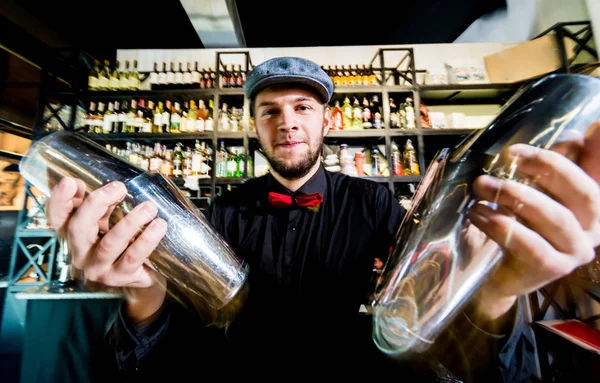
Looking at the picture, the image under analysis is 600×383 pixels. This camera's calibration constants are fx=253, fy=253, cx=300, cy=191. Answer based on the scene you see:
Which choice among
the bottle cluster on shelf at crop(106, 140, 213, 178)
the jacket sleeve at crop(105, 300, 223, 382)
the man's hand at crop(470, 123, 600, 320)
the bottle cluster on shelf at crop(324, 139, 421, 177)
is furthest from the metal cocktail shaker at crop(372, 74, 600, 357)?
the bottle cluster on shelf at crop(106, 140, 213, 178)

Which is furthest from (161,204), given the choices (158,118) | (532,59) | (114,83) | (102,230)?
(532,59)

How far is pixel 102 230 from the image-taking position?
0.41 m

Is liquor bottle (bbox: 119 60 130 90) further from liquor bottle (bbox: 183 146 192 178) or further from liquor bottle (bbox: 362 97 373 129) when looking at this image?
liquor bottle (bbox: 362 97 373 129)

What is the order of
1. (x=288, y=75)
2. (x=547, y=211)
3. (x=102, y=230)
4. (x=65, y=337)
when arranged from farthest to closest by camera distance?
1. (x=65, y=337)
2. (x=288, y=75)
3. (x=102, y=230)
4. (x=547, y=211)

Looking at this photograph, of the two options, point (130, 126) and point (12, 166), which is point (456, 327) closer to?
point (130, 126)

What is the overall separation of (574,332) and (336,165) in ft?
6.17

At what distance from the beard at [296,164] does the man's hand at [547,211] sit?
792mm

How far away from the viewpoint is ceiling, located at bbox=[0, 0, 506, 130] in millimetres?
2648

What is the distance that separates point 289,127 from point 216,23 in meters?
2.29

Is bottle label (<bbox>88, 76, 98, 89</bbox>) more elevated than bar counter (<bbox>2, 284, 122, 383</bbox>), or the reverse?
bottle label (<bbox>88, 76, 98, 89</bbox>)

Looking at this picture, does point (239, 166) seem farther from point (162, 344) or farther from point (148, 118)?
point (162, 344)

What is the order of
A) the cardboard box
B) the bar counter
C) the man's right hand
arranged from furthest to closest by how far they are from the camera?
the cardboard box → the bar counter → the man's right hand

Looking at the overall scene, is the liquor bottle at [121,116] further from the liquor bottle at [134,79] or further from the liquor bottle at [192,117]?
the liquor bottle at [192,117]

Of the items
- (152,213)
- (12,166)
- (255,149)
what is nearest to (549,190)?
(152,213)
